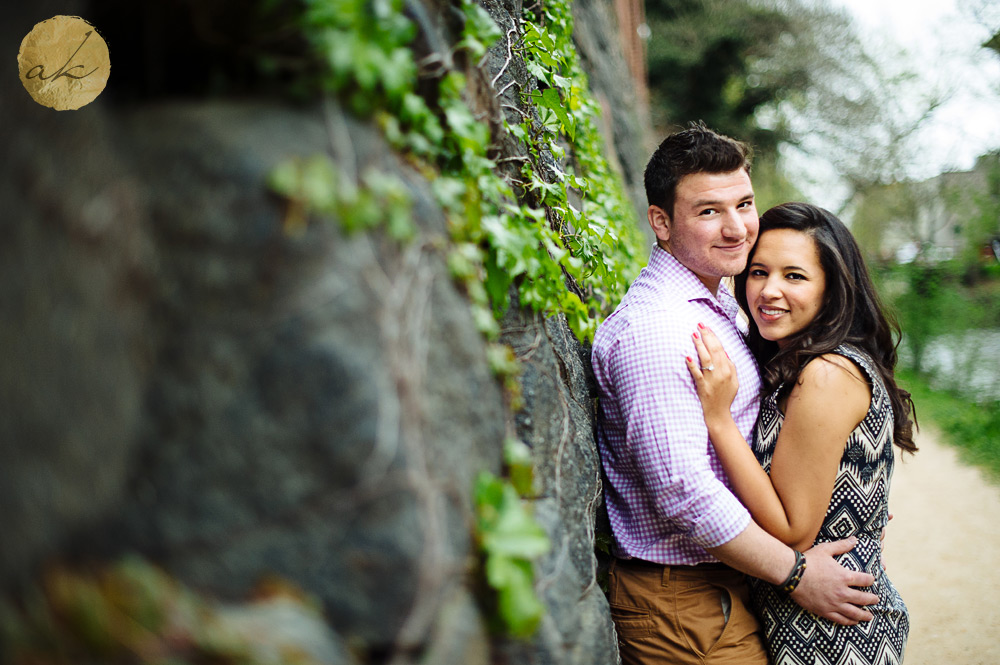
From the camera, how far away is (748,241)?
2689 mm

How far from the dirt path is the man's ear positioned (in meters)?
2.84

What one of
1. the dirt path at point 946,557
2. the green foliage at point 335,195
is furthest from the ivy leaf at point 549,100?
the dirt path at point 946,557

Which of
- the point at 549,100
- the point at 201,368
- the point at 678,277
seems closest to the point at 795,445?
the point at 678,277

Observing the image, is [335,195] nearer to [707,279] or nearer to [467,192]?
[467,192]

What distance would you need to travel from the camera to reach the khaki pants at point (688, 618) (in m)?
2.38

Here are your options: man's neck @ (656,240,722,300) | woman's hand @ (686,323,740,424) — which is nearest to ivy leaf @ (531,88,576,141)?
man's neck @ (656,240,722,300)

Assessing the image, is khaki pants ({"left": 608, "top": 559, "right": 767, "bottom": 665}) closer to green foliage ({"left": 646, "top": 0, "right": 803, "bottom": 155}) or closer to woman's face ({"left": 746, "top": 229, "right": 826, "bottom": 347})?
woman's face ({"left": 746, "top": 229, "right": 826, "bottom": 347})

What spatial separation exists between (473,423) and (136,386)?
67 cm

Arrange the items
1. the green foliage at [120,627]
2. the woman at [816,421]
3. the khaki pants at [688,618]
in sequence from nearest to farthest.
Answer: the green foliage at [120,627] → the woman at [816,421] → the khaki pants at [688,618]

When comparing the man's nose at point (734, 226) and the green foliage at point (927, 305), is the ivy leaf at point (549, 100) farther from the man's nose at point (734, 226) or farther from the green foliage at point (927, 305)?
the green foliage at point (927, 305)

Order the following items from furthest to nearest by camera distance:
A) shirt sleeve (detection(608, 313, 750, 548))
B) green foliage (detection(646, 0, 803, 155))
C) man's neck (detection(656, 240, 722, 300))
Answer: green foliage (detection(646, 0, 803, 155)) → man's neck (detection(656, 240, 722, 300)) → shirt sleeve (detection(608, 313, 750, 548))

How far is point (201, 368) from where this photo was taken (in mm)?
1131

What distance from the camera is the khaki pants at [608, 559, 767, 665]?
2385mm

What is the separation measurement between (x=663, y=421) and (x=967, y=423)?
346 inches
